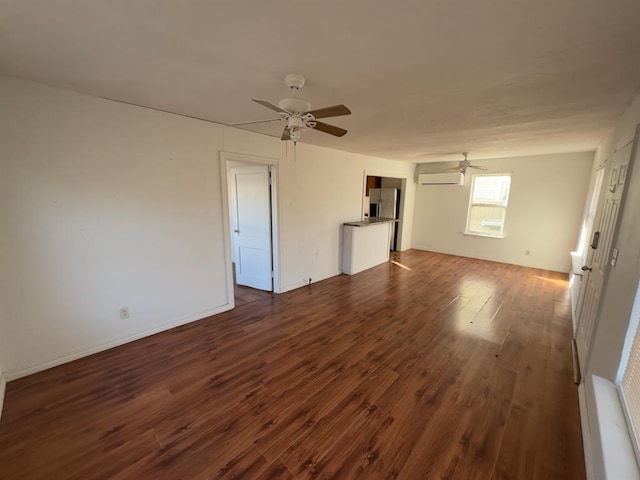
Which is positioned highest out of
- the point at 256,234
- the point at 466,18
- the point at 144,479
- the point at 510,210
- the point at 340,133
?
the point at 466,18

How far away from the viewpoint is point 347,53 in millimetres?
1535

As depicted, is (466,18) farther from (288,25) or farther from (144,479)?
(144,479)

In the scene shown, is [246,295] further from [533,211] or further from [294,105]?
[533,211]

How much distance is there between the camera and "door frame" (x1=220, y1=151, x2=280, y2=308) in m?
3.33

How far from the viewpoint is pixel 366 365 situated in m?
2.52

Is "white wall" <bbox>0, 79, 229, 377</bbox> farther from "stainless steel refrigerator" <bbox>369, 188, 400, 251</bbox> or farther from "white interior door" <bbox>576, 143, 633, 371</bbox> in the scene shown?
"stainless steel refrigerator" <bbox>369, 188, 400, 251</bbox>

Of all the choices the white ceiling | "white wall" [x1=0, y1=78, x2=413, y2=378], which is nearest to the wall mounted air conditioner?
the white ceiling

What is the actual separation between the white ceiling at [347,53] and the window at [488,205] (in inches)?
141

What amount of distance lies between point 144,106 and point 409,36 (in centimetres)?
256

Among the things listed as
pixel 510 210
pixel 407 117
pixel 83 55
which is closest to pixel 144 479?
pixel 83 55

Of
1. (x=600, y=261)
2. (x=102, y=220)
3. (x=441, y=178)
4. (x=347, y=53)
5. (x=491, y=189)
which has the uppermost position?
(x=347, y=53)

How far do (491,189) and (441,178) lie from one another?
114 centimetres

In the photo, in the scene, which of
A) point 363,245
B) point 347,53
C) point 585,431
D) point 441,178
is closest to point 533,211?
point 441,178

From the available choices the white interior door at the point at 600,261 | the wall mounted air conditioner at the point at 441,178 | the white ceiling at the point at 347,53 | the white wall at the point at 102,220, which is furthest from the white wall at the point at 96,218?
the wall mounted air conditioner at the point at 441,178
